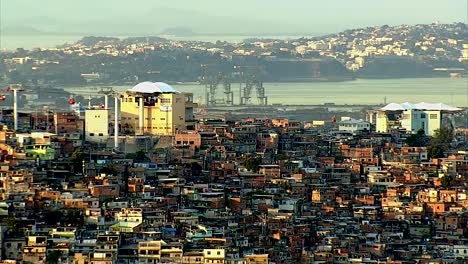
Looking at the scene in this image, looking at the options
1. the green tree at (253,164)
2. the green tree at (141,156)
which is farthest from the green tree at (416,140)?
the green tree at (141,156)

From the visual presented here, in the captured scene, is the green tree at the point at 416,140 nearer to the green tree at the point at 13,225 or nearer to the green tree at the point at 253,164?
the green tree at the point at 253,164

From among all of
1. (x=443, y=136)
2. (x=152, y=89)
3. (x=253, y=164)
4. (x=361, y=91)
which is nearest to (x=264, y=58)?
(x=361, y=91)

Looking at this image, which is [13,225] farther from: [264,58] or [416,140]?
[264,58]

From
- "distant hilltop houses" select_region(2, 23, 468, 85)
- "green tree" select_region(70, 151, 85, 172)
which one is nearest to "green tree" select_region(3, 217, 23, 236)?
"green tree" select_region(70, 151, 85, 172)

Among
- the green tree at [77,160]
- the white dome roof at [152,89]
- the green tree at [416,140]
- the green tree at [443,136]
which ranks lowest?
the green tree at [443,136]

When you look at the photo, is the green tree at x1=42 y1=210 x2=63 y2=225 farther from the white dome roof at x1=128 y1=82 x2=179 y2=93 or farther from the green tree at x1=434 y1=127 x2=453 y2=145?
the green tree at x1=434 y1=127 x2=453 y2=145

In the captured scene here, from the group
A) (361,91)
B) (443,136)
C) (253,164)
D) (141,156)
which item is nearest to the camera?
(141,156)
